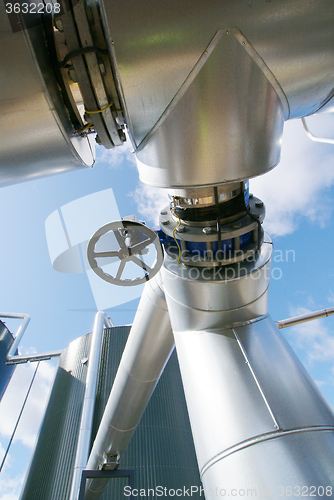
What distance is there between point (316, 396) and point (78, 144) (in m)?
1.91

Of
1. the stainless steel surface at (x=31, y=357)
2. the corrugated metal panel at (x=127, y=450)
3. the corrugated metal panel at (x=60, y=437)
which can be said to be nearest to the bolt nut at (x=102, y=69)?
the corrugated metal panel at (x=127, y=450)

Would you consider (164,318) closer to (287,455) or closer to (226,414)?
(226,414)

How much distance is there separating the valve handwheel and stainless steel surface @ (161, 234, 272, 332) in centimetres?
16

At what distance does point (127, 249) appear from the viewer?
1.98 metres

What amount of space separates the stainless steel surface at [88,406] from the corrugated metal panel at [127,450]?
0.27m

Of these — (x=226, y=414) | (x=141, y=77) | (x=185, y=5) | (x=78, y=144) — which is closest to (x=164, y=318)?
(x=226, y=414)

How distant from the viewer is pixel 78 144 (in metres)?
1.73

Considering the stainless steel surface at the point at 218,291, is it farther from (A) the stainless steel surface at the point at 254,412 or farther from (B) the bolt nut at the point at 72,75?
(B) the bolt nut at the point at 72,75

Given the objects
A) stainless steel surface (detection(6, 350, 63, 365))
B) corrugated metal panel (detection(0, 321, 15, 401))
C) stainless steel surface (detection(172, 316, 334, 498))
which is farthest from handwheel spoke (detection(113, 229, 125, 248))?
corrugated metal panel (detection(0, 321, 15, 401))

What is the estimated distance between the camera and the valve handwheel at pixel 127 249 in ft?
6.17

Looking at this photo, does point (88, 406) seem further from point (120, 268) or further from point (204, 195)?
point (204, 195)

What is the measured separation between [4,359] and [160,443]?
681 cm

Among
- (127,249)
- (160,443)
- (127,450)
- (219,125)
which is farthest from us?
(160,443)

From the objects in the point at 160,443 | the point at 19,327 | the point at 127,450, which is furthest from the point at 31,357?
the point at 160,443
